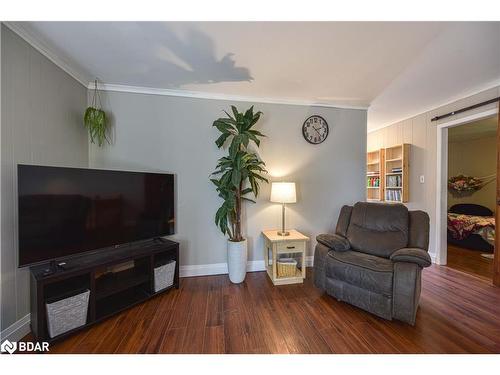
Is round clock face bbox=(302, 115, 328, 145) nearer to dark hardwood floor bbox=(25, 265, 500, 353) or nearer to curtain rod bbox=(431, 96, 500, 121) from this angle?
curtain rod bbox=(431, 96, 500, 121)

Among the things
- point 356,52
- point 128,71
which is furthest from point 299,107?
point 128,71

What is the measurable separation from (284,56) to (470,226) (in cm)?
435

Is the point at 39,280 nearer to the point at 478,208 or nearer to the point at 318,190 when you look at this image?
the point at 318,190

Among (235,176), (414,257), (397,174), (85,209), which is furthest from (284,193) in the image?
(397,174)

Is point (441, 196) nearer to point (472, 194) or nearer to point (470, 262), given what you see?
point (470, 262)

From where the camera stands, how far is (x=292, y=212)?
288 centimetres

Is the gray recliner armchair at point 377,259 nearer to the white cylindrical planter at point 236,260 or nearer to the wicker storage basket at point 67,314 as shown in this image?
the white cylindrical planter at point 236,260

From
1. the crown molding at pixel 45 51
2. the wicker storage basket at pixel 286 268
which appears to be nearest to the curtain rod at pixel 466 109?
the wicker storage basket at pixel 286 268

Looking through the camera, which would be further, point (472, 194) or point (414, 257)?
point (472, 194)

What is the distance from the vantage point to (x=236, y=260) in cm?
240

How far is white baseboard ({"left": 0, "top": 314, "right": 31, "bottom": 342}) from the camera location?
1.44 m

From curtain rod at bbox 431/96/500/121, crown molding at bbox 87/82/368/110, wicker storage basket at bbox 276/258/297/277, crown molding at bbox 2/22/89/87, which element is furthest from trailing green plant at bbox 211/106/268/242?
curtain rod at bbox 431/96/500/121

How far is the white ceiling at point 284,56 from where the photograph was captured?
153 centimetres
